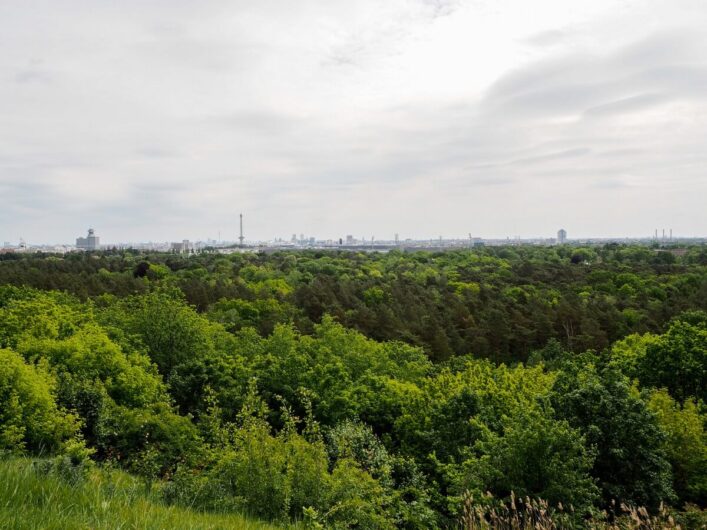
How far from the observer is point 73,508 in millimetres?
6660

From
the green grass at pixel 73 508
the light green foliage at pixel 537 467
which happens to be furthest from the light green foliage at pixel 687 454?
the green grass at pixel 73 508

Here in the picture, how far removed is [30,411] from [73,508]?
1501 cm

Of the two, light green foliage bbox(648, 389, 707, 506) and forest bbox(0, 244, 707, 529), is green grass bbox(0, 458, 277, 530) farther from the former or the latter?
light green foliage bbox(648, 389, 707, 506)

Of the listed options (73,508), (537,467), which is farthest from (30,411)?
(537,467)

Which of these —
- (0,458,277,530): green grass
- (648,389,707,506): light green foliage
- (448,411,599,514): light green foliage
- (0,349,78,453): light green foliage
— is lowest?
(648,389,707,506): light green foliage

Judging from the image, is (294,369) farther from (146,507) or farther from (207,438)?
(146,507)

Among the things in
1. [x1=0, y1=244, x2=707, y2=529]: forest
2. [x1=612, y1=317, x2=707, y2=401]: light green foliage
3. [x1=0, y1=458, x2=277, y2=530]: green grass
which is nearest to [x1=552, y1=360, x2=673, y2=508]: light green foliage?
[x1=0, y1=244, x2=707, y2=529]: forest

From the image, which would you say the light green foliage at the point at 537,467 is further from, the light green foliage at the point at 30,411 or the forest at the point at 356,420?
the light green foliage at the point at 30,411

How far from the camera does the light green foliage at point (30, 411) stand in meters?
18.2

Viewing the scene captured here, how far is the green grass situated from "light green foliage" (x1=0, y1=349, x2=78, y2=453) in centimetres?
1161

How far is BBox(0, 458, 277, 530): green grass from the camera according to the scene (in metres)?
6.05

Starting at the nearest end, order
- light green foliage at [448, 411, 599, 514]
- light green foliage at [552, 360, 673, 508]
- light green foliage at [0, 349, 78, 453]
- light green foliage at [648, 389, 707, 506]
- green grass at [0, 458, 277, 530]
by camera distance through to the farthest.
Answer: green grass at [0, 458, 277, 530], light green foliage at [448, 411, 599, 514], light green foliage at [0, 349, 78, 453], light green foliage at [552, 360, 673, 508], light green foliage at [648, 389, 707, 506]

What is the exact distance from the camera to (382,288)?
85.6m

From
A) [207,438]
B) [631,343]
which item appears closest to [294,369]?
[207,438]
